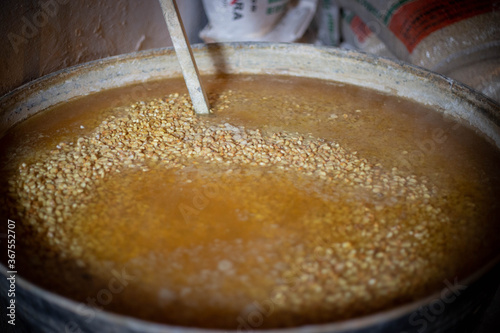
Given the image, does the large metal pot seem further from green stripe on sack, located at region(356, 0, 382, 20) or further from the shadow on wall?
green stripe on sack, located at region(356, 0, 382, 20)

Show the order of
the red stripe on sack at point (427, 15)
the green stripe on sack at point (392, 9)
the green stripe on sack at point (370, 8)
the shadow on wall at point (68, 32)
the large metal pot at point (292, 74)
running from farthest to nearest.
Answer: the green stripe on sack at point (370, 8) → the green stripe on sack at point (392, 9) → the red stripe on sack at point (427, 15) → the shadow on wall at point (68, 32) → the large metal pot at point (292, 74)

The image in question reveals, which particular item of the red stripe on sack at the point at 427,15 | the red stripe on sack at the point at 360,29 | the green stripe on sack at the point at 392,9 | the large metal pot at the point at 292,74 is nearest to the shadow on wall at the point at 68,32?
the large metal pot at the point at 292,74

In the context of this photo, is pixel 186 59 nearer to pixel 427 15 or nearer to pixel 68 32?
pixel 68 32

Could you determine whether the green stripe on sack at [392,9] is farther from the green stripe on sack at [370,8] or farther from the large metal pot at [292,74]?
the large metal pot at [292,74]

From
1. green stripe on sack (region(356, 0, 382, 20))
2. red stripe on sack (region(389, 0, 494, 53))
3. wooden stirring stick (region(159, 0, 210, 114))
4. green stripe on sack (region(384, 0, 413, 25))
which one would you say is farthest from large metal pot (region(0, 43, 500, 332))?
green stripe on sack (region(356, 0, 382, 20))

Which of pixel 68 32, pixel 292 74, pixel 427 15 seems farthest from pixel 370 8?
pixel 68 32

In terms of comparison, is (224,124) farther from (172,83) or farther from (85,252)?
(85,252)
